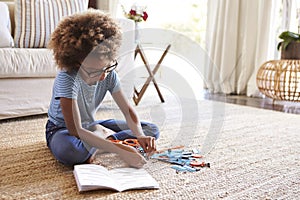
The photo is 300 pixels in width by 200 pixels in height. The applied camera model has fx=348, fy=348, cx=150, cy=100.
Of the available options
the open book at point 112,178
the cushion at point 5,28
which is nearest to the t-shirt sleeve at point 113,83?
the open book at point 112,178

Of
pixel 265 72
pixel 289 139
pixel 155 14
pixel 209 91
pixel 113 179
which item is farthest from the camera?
pixel 155 14

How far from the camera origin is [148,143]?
1317mm

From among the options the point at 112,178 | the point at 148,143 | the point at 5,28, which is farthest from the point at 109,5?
the point at 112,178

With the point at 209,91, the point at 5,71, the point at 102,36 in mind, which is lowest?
the point at 209,91

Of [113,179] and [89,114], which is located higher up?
[89,114]

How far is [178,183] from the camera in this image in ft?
3.98

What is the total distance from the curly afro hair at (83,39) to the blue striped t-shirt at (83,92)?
0.18 feet

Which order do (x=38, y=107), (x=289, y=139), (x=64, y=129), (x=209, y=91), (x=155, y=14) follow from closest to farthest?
(x=64, y=129)
(x=289, y=139)
(x=38, y=107)
(x=209, y=91)
(x=155, y=14)

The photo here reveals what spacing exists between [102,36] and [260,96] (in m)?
2.61

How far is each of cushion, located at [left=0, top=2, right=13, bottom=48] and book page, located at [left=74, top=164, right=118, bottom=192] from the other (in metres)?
1.40

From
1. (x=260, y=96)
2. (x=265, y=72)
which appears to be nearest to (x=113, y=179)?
(x=265, y=72)

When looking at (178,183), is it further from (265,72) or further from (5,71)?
(265,72)

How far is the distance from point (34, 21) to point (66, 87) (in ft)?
4.59

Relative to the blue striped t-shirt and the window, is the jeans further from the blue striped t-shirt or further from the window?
the window
